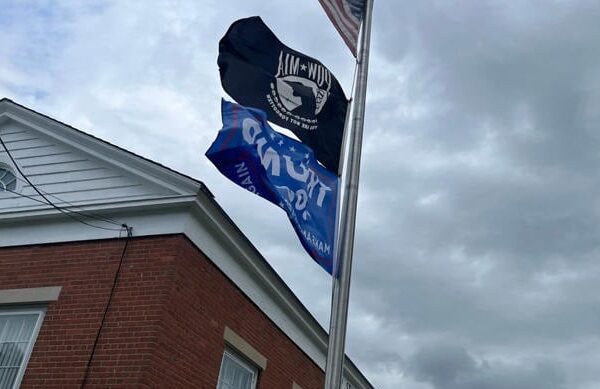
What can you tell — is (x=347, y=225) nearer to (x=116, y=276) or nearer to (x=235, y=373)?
(x=116, y=276)

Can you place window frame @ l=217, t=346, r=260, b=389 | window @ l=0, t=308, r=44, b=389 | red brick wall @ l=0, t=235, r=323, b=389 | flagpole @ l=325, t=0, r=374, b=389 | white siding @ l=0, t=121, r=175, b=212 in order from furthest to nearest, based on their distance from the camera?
1. window frame @ l=217, t=346, r=260, b=389
2. white siding @ l=0, t=121, r=175, b=212
3. window @ l=0, t=308, r=44, b=389
4. red brick wall @ l=0, t=235, r=323, b=389
5. flagpole @ l=325, t=0, r=374, b=389

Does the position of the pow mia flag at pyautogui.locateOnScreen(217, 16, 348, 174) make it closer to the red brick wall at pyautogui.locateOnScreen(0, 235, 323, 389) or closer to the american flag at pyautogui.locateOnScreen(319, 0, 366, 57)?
the american flag at pyautogui.locateOnScreen(319, 0, 366, 57)

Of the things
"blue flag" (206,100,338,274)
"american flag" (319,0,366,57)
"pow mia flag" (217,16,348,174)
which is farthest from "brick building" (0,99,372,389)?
"american flag" (319,0,366,57)

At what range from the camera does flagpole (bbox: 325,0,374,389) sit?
5.36 m

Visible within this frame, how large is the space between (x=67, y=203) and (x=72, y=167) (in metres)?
0.73

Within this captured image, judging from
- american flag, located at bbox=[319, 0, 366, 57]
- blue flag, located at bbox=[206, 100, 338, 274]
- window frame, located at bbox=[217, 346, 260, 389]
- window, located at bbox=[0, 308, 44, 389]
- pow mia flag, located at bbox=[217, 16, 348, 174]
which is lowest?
window, located at bbox=[0, 308, 44, 389]

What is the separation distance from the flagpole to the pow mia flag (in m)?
0.19

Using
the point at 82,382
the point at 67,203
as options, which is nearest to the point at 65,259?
the point at 67,203

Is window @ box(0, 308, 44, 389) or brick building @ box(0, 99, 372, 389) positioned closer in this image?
brick building @ box(0, 99, 372, 389)

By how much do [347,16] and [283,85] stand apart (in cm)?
137

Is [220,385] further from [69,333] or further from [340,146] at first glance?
[340,146]

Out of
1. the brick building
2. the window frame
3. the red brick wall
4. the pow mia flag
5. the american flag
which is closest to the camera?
the pow mia flag

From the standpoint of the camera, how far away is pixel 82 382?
7379 millimetres

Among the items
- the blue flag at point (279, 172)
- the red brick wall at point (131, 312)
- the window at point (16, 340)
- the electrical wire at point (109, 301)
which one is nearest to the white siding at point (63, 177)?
the electrical wire at point (109, 301)
